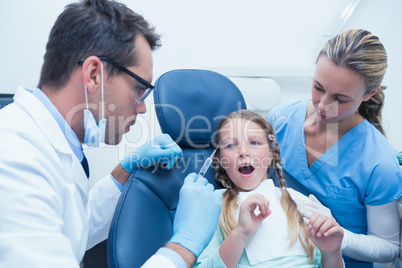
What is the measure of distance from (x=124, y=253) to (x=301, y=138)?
2.92 feet

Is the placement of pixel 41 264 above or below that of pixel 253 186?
above

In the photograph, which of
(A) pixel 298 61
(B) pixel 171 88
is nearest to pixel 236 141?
(B) pixel 171 88

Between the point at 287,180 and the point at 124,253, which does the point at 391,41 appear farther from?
the point at 124,253

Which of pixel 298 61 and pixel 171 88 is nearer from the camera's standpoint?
pixel 171 88

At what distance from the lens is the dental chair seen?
93cm

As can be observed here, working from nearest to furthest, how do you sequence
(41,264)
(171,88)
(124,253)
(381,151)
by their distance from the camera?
(41,264) → (124,253) → (381,151) → (171,88)

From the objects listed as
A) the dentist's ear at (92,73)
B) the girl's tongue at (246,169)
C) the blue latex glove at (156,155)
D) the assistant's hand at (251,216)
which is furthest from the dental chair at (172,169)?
the dentist's ear at (92,73)

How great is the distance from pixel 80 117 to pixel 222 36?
130 centimetres

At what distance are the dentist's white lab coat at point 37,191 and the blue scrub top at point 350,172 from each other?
80 cm

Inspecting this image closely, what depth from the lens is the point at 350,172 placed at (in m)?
1.21

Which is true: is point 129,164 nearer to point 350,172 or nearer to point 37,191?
point 37,191

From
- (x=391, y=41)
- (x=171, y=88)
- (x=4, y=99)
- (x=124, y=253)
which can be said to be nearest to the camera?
(x=124, y=253)

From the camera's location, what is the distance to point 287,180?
1.39 meters

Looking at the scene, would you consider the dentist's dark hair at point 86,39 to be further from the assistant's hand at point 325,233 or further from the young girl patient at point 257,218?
the assistant's hand at point 325,233
